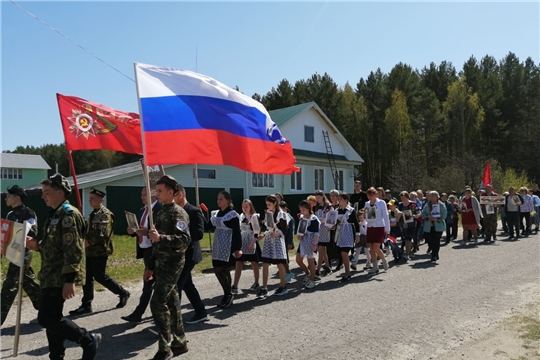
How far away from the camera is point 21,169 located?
57844mm

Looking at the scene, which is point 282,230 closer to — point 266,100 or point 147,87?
point 147,87

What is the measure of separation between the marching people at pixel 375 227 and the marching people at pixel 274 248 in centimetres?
290

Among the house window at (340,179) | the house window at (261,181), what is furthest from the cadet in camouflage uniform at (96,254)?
the house window at (340,179)

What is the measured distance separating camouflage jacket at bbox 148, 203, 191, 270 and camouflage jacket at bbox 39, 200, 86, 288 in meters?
0.84

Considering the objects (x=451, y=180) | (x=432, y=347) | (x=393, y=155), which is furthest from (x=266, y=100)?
(x=432, y=347)

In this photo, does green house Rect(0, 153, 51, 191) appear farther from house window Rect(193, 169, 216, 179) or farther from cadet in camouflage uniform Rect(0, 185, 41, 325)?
cadet in camouflage uniform Rect(0, 185, 41, 325)

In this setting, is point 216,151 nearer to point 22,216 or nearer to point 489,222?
point 22,216

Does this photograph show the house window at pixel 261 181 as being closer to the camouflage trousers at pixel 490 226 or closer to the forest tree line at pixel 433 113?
the camouflage trousers at pixel 490 226

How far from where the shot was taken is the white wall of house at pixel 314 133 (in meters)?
30.1

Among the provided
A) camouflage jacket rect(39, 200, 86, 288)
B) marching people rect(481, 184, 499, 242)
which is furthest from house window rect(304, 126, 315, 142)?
camouflage jacket rect(39, 200, 86, 288)

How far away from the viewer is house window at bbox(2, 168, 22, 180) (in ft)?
184

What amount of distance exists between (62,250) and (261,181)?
2411cm

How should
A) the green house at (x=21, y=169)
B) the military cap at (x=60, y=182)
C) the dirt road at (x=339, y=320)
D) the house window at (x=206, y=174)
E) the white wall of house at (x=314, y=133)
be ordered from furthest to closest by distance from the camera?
1. the green house at (x=21, y=169)
2. the white wall of house at (x=314, y=133)
3. the house window at (x=206, y=174)
4. the dirt road at (x=339, y=320)
5. the military cap at (x=60, y=182)

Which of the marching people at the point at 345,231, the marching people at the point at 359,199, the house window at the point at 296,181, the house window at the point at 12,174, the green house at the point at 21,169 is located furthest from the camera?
the house window at the point at 12,174
